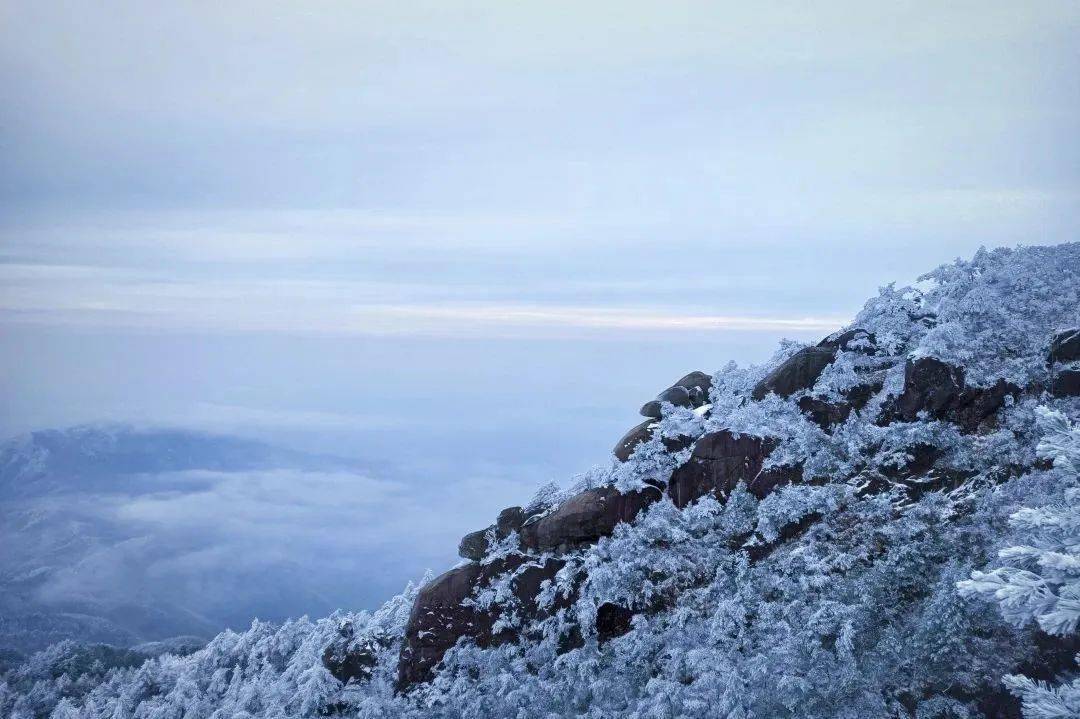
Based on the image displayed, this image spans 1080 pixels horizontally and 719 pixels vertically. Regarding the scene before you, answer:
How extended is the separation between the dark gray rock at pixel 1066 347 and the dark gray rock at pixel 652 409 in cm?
1337

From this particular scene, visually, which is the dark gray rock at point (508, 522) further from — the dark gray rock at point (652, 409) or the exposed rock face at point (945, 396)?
the exposed rock face at point (945, 396)

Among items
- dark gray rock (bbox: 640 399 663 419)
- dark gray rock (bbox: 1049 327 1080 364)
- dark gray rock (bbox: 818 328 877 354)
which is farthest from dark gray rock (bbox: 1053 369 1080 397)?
dark gray rock (bbox: 640 399 663 419)

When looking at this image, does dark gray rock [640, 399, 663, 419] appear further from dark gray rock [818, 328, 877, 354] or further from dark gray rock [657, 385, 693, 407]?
dark gray rock [818, 328, 877, 354]

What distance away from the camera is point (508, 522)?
28078 mm

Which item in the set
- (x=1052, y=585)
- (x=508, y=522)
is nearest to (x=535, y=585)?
(x=508, y=522)

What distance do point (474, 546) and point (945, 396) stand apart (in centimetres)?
1751

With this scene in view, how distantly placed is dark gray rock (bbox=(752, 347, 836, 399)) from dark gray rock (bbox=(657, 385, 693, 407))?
3001mm

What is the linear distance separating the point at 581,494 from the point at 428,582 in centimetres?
724

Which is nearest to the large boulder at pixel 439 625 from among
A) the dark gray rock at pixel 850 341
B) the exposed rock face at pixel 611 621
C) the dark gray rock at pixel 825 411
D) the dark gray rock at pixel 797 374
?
the exposed rock face at pixel 611 621

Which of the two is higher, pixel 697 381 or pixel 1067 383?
pixel 1067 383

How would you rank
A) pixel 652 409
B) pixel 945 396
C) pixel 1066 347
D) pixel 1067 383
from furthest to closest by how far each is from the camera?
pixel 652 409 < pixel 945 396 < pixel 1066 347 < pixel 1067 383

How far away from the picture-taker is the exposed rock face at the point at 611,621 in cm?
2388

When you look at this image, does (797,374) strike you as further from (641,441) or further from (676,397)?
(641,441)

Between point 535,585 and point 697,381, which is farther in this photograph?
point 697,381
